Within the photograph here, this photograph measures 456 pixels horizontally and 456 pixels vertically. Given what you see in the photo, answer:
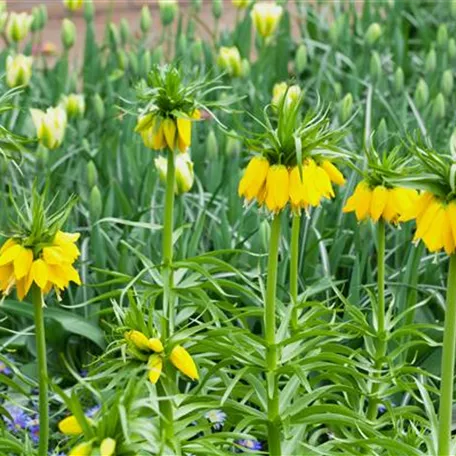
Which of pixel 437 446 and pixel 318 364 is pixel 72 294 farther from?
pixel 437 446

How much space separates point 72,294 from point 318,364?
1342mm

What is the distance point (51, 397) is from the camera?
293cm

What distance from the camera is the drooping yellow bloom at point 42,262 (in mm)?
1931

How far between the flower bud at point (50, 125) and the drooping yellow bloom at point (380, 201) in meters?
1.42

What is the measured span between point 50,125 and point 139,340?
182cm

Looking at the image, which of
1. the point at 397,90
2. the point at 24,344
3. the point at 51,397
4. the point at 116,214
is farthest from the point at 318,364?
the point at 397,90

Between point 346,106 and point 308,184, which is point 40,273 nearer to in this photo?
point 308,184

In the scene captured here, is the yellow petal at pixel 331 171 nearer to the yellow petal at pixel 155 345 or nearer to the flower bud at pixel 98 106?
the yellow petal at pixel 155 345

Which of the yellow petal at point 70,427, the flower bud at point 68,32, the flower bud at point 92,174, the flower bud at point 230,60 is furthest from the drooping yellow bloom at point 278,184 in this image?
the flower bud at point 68,32

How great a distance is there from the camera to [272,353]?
7.02 ft

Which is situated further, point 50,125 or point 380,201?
point 50,125

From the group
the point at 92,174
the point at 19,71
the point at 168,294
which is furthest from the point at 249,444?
the point at 19,71

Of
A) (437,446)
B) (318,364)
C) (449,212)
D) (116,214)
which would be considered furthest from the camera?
(116,214)

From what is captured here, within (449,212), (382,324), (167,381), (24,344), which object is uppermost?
(449,212)
